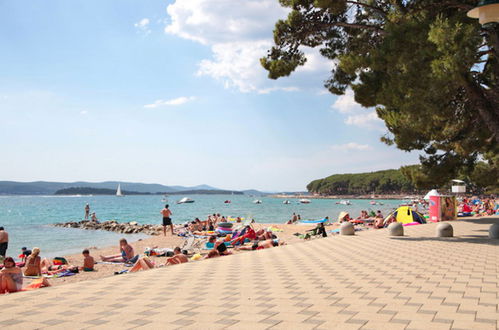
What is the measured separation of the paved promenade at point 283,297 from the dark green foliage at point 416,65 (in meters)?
4.66

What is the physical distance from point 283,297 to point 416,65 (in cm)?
817

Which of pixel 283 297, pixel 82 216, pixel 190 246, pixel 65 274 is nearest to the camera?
pixel 283 297

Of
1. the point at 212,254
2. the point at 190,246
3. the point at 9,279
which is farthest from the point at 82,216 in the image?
the point at 9,279

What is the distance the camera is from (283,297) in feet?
17.4

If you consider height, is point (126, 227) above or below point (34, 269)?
below

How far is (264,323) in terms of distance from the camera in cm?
407

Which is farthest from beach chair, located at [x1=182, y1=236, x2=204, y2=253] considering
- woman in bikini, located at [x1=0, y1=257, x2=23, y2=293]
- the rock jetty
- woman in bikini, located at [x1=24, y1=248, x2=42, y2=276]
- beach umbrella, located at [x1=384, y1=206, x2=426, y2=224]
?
the rock jetty

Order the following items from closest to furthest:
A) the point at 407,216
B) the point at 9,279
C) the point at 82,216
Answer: the point at 9,279, the point at 407,216, the point at 82,216

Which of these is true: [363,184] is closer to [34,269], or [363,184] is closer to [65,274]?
[65,274]

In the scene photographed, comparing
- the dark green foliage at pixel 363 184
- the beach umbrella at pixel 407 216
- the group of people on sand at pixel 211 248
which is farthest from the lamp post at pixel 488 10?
the dark green foliage at pixel 363 184

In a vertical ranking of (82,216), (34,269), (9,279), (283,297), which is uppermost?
(283,297)

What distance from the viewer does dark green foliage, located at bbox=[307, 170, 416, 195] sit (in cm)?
13138

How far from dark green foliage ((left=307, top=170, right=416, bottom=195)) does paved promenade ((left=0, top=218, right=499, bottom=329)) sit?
117805 mm

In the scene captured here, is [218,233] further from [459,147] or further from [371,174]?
[371,174]
